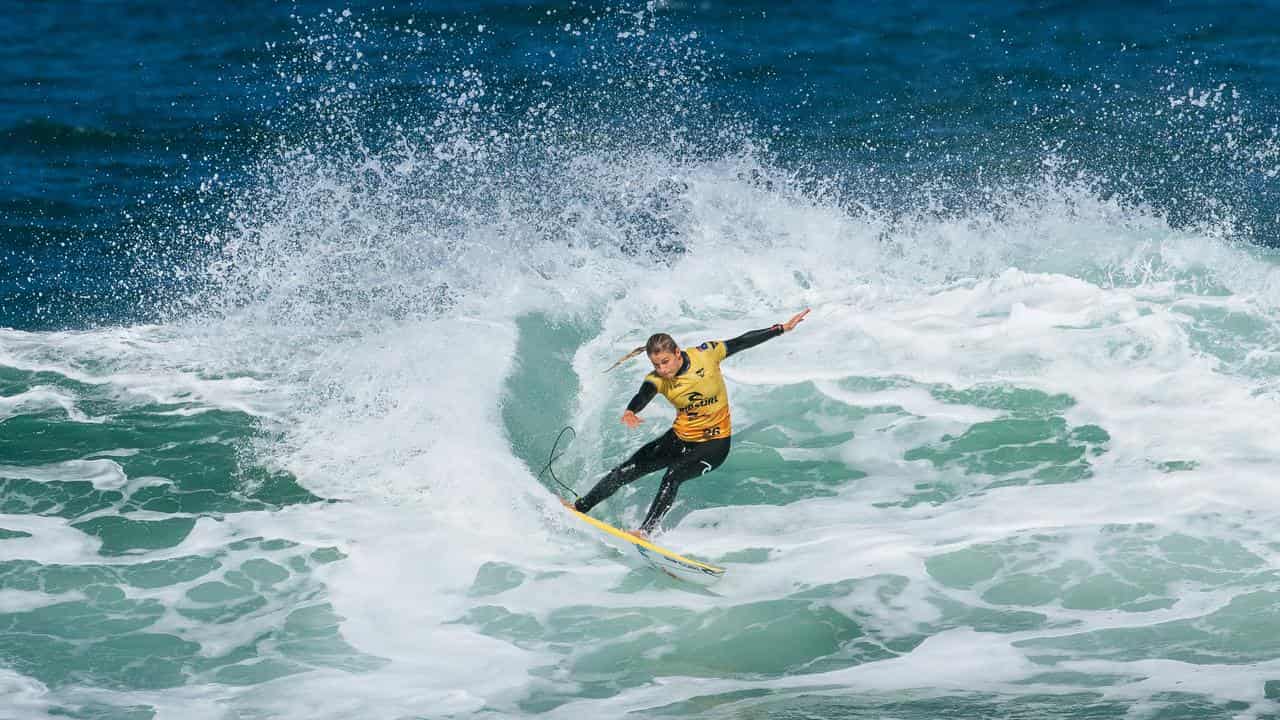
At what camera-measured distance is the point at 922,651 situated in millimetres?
7570

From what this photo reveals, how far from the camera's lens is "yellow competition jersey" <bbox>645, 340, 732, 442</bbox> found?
29.7 feet

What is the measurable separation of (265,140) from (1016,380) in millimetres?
12314

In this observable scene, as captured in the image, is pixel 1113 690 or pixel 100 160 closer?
pixel 1113 690

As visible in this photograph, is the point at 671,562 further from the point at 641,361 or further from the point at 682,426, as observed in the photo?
the point at 641,361

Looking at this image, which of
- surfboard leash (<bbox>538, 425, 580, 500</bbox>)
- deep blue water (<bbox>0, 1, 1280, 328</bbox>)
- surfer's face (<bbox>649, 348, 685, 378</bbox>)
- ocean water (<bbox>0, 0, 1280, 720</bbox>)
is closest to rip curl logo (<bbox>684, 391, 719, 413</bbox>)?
surfer's face (<bbox>649, 348, 685, 378</bbox>)

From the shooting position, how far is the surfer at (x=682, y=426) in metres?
9.01

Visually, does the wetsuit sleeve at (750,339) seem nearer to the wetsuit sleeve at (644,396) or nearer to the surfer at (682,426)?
the surfer at (682,426)

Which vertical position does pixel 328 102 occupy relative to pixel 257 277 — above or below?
above

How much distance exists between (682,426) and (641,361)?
3463mm

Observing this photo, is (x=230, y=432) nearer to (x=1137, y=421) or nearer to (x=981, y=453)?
(x=981, y=453)

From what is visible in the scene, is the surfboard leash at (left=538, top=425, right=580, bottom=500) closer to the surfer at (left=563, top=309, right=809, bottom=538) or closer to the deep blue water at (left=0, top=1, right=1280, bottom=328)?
the surfer at (left=563, top=309, right=809, bottom=538)

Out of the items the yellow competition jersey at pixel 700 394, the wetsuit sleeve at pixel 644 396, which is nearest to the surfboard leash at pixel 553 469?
the wetsuit sleeve at pixel 644 396

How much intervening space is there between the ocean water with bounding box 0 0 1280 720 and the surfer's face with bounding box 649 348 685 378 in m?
1.26

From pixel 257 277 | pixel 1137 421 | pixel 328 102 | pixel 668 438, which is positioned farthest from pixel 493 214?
pixel 1137 421
